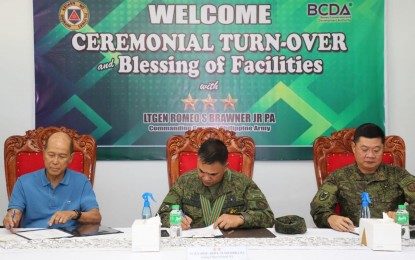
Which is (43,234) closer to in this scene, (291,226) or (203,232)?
(203,232)

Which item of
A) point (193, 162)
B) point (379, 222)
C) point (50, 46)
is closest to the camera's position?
point (379, 222)

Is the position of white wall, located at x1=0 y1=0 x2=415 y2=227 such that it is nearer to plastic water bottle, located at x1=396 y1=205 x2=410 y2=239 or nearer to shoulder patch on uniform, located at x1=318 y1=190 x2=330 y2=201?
shoulder patch on uniform, located at x1=318 y1=190 x2=330 y2=201

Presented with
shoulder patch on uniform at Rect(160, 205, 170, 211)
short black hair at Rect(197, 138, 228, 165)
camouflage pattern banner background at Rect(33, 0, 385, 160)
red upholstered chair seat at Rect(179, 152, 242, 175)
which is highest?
camouflage pattern banner background at Rect(33, 0, 385, 160)

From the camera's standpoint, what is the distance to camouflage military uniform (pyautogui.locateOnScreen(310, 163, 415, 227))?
3.23 metres

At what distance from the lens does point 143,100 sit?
4.29 metres

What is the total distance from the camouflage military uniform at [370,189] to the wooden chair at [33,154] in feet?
4.78

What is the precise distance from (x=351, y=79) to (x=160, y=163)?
162cm

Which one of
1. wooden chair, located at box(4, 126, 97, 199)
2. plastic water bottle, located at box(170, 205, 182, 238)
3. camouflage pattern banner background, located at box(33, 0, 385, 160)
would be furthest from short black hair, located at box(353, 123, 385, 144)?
wooden chair, located at box(4, 126, 97, 199)

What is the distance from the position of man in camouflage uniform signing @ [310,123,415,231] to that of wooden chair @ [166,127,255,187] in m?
0.52

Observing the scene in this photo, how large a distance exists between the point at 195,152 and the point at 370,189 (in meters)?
1.09

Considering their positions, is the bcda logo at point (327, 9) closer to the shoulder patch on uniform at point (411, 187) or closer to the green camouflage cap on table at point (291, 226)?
the shoulder patch on uniform at point (411, 187)

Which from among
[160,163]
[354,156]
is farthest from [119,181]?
[354,156]

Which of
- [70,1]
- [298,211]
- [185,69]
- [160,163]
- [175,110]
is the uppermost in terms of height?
[70,1]

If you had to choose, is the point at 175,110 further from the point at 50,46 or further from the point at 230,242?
the point at 230,242
